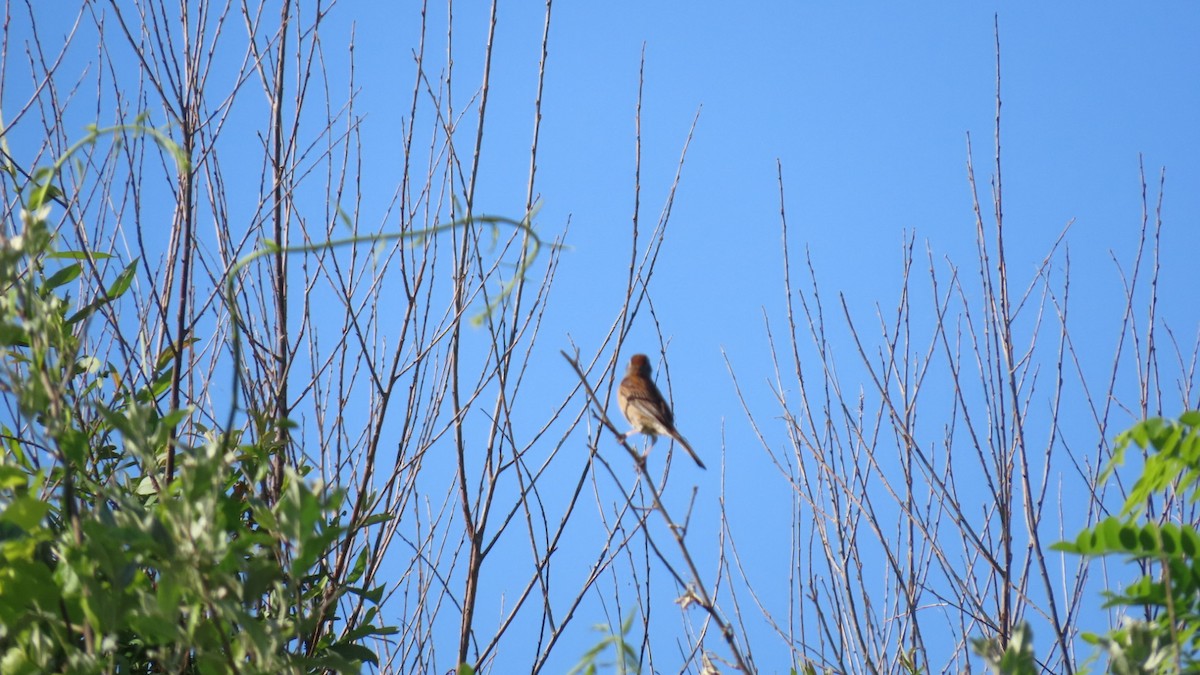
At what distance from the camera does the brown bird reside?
6410 millimetres

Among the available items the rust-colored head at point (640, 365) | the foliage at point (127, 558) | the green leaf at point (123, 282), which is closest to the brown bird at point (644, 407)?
the rust-colored head at point (640, 365)

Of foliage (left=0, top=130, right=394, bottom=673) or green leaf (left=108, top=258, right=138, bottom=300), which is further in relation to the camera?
green leaf (left=108, top=258, right=138, bottom=300)

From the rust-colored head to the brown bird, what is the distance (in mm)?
241

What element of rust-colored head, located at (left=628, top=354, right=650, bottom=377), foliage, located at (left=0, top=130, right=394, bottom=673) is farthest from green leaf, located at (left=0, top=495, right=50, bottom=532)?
rust-colored head, located at (left=628, top=354, right=650, bottom=377)

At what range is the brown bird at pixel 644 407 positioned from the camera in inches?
252

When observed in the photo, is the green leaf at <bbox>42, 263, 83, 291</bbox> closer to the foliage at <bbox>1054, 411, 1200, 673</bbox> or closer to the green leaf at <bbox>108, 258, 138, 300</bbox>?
the green leaf at <bbox>108, 258, 138, 300</bbox>

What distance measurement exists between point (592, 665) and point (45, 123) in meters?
3.78

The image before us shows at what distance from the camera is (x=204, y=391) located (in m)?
4.09

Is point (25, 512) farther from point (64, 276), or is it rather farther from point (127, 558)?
point (64, 276)

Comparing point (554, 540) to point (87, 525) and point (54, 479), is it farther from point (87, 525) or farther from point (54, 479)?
point (87, 525)

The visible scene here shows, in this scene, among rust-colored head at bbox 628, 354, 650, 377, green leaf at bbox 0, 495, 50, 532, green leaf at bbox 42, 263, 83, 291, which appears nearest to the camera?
green leaf at bbox 0, 495, 50, 532

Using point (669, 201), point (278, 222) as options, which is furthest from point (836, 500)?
point (278, 222)

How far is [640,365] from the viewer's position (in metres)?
7.95

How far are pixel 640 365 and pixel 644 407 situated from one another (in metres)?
1.36
